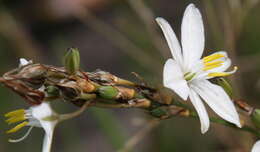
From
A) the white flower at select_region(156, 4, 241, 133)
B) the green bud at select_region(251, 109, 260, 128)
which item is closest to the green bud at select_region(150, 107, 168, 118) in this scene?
the white flower at select_region(156, 4, 241, 133)

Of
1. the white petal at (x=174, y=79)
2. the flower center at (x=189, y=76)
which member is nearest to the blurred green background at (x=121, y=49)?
the flower center at (x=189, y=76)

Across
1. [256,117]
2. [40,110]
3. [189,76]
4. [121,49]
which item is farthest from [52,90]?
[121,49]

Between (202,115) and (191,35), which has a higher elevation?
(191,35)

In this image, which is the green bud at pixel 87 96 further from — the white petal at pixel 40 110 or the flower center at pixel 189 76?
the flower center at pixel 189 76

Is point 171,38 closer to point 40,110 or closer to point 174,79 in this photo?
point 174,79

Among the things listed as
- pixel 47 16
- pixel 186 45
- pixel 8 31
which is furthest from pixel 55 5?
pixel 186 45
